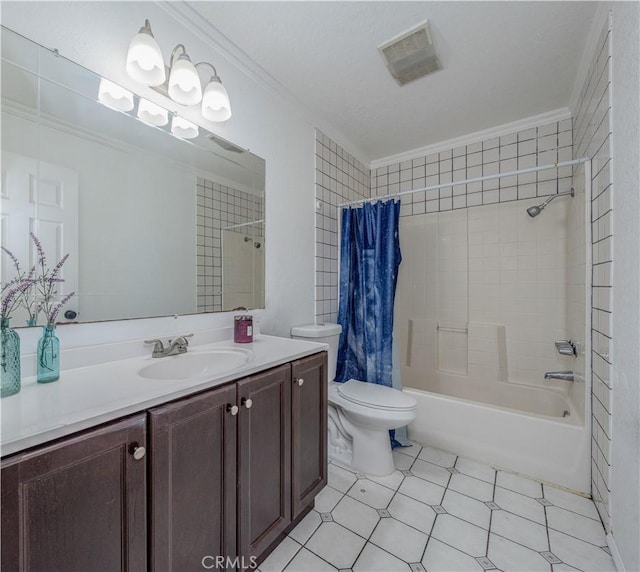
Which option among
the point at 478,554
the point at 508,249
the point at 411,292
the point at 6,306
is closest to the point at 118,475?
the point at 6,306

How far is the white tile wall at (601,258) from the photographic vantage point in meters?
1.27

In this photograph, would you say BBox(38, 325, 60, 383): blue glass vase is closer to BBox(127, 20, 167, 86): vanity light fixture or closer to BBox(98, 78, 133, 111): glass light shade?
BBox(98, 78, 133, 111): glass light shade

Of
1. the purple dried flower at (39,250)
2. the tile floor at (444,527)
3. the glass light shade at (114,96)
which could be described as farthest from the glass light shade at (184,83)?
the tile floor at (444,527)

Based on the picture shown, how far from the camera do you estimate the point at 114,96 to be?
1.13 metres

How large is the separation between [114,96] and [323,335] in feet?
5.02

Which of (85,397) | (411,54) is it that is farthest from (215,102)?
(85,397)

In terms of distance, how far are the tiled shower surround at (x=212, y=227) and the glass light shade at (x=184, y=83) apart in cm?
34

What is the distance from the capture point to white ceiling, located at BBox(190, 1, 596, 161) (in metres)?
1.34

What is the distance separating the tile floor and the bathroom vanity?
196 millimetres

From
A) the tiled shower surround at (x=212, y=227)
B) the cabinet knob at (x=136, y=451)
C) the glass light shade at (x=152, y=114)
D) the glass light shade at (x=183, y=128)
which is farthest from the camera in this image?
the tiled shower surround at (x=212, y=227)

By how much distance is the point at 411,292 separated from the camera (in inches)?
112

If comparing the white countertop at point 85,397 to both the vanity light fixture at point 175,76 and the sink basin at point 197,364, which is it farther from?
the vanity light fixture at point 175,76

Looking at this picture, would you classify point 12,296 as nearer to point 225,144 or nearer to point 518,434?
point 225,144

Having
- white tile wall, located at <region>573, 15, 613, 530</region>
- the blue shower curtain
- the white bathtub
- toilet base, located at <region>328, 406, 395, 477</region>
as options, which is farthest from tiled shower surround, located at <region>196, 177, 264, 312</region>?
A: white tile wall, located at <region>573, 15, 613, 530</region>
